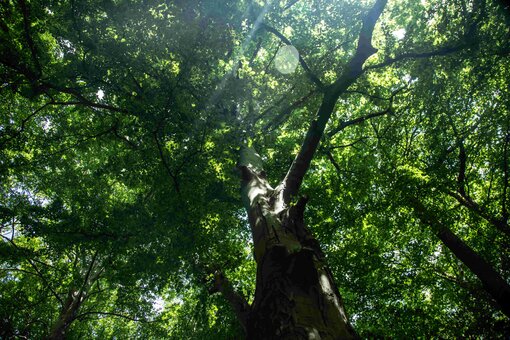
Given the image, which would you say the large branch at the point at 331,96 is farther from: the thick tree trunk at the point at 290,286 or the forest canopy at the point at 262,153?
the thick tree trunk at the point at 290,286

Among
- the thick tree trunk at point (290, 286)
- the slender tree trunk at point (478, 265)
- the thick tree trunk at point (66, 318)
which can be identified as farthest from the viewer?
the thick tree trunk at point (66, 318)

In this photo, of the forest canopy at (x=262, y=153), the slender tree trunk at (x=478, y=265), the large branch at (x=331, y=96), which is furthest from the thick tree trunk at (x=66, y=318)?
the slender tree trunk at (x=478, y=265)

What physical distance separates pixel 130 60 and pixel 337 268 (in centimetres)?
718

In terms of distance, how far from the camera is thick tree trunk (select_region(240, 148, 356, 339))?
8.43 ft

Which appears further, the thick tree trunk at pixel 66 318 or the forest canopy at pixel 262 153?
the thick tree trunk at pixel 66 318

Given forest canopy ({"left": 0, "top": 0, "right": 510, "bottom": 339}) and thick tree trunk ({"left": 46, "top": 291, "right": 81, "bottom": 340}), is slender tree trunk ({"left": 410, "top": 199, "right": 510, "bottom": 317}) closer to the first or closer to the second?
forest canopy ({"left": 0, "top": 0, "right": 510, "bottom": 339})

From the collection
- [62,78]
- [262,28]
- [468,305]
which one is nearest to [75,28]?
[62,78]

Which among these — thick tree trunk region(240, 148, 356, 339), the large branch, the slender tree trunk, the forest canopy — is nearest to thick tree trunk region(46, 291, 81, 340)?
the forest canopy

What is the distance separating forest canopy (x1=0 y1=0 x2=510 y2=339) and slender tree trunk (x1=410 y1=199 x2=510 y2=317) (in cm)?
4

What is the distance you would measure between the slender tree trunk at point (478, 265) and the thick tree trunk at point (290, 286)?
5.04 m

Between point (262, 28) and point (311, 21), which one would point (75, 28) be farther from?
point (311, 21)

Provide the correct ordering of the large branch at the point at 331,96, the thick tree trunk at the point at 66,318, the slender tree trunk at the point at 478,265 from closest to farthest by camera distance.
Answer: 1. the large branch at the point at 331,96
2. the slender tree trunk at the point at 478,265
3. the thick tree trunk at the point at 66,318

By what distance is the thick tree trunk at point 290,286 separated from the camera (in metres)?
2.57

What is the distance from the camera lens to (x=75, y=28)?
222 inches
